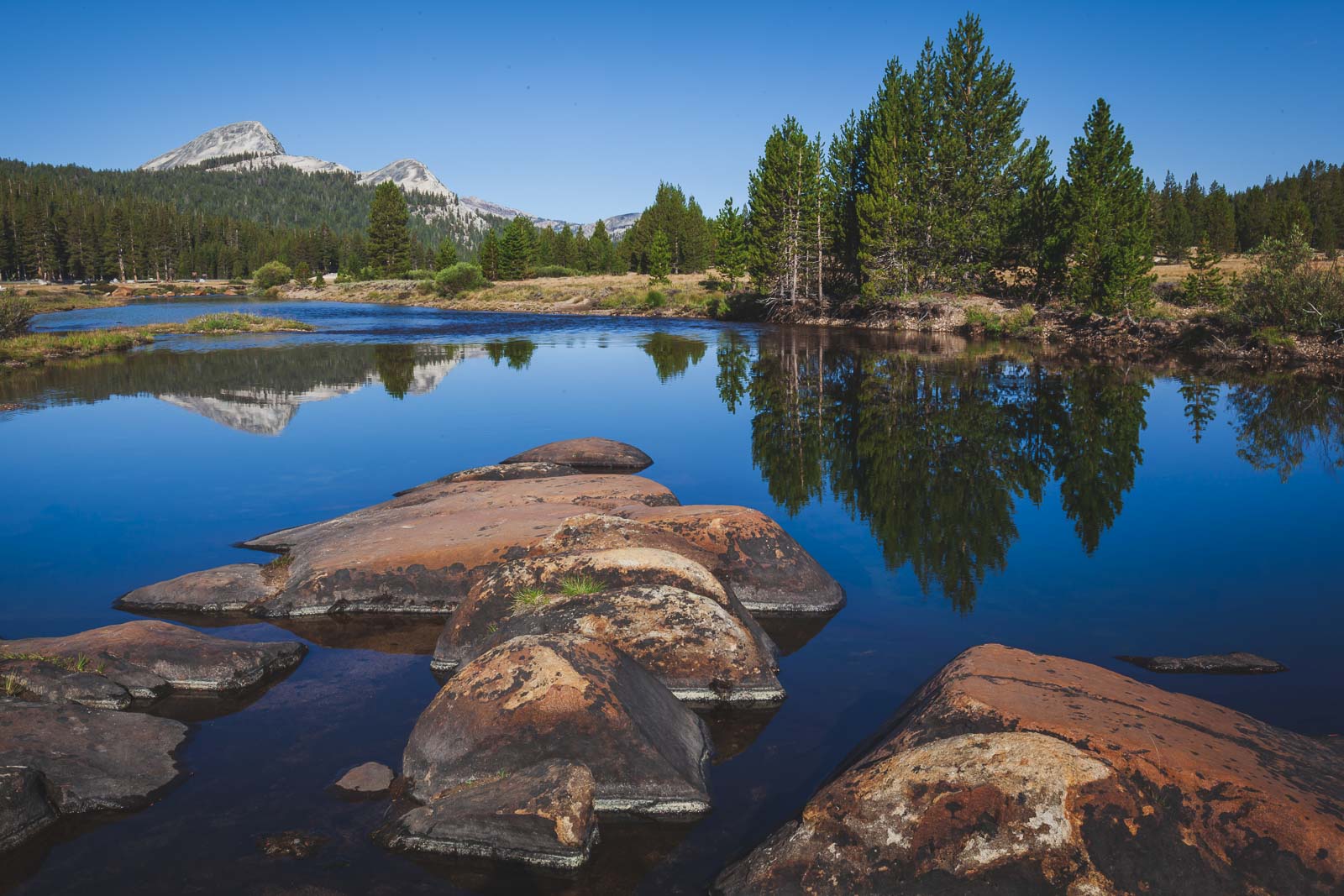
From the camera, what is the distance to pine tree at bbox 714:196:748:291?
66500 mm

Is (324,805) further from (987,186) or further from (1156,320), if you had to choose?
(987,186)

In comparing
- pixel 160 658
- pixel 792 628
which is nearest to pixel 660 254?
pixel 792 628

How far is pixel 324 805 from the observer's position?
240 inches

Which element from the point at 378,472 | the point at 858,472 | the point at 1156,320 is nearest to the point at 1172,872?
the point at 858,472

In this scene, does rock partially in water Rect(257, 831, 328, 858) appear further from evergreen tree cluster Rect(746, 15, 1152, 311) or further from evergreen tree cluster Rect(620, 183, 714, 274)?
evergreen tree cluster Rect(620, 183, 714, 274)

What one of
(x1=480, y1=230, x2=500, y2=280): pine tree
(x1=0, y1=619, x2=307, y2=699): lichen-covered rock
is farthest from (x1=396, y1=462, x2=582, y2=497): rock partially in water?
(x1=480, y1=230, x2=500, y2=280): pine tree

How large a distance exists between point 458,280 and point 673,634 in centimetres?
8845

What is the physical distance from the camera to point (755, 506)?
14297 millimetres

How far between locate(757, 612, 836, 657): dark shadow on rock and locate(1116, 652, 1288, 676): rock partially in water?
3.25 m

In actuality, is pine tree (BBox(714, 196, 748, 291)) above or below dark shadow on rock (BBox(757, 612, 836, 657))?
above

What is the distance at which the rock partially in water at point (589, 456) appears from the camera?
16453mm

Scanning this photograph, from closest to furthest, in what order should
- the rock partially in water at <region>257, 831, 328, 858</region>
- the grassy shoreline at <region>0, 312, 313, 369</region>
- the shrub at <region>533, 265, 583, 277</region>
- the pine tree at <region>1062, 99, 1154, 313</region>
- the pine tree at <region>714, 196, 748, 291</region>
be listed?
the rock partially in water at <region>257, 831, 328, 858</region>
the grassy shoreline at <region>0, 312, 313, 369</region>
the pine tree at <region>1062, 99, 1154, 313</region>
the pine tree at <region>714, 196, 748, 291</region>
the shrub at <region>533, 265, 583, 277</region>

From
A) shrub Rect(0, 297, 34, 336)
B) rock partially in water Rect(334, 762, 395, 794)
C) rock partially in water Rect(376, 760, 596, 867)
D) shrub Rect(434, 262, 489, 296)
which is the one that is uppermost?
shrub Rect(434, 262, 489, 296)

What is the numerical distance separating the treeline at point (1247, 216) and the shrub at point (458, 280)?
66.6 metres
